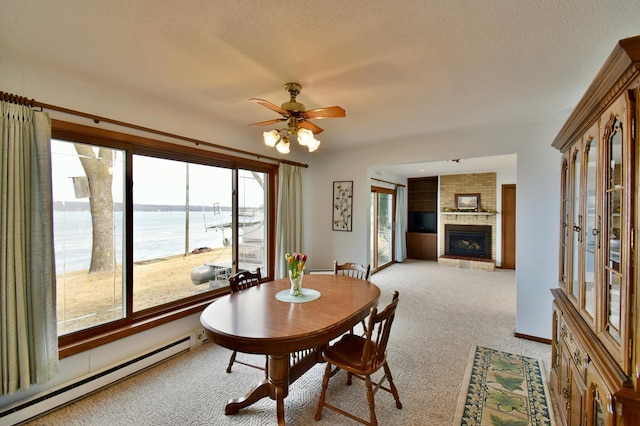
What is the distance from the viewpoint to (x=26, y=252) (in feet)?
6.32

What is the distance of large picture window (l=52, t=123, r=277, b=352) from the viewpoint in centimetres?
232

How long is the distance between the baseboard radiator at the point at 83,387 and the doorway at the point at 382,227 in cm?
459

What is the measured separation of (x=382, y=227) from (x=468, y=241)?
7.77ft

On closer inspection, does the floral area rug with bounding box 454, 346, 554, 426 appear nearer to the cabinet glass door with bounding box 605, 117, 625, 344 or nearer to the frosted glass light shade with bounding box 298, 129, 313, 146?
the cabinet glass door with bounding box 605, 117, 625, 344

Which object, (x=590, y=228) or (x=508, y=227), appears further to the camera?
(x=508, y=227)

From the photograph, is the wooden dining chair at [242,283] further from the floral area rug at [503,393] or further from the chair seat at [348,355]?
the floral area rug at [503,393]

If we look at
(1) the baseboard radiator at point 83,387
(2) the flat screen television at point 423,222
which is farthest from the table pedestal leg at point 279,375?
(2) the flat screen television at point 423,222

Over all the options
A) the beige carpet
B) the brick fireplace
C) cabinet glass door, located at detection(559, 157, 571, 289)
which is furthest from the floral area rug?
the brick fireplace

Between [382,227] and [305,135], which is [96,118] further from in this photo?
[382,227]

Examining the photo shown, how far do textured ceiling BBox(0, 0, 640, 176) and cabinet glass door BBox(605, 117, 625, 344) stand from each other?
2.28 feet

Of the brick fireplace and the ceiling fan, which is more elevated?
the ceiling fan

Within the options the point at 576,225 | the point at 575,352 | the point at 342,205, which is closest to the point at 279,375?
the point at 575,352

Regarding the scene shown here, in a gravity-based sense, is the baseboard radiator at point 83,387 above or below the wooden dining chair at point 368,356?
below

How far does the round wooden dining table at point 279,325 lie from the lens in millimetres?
1596
